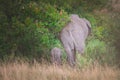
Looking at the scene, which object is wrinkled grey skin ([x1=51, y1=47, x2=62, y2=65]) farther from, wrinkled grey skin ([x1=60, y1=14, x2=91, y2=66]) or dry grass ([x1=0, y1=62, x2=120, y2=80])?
dry grass ([x1=0, y1=62, x2=120, y2=80])

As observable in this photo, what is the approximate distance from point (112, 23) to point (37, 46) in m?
3.27

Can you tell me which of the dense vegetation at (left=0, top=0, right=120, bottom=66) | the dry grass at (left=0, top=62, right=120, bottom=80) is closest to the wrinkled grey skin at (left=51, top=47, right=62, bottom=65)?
the dense vegetation at (left=0, top=0, right=120, bottom=66)

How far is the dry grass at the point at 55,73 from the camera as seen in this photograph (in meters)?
9.25

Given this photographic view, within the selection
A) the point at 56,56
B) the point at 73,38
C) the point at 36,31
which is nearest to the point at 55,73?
the point at 56,56

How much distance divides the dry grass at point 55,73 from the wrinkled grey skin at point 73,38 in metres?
0.76

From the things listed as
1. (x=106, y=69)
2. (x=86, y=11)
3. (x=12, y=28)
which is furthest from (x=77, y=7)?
(x=106, y=69)

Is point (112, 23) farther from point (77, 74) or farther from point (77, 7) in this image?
point (77, 7)

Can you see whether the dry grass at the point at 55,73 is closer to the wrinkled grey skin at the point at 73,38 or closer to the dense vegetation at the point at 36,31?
the wrinkled grey skin at the point at 73,38

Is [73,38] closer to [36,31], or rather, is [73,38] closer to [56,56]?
[56,56]

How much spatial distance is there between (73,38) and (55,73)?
6.46 feet

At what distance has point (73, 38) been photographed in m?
11.2

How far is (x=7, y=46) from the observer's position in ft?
37.5

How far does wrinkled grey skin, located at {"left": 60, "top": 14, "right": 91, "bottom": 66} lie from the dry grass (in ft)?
2.49

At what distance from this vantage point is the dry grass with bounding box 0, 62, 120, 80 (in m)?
9.25
